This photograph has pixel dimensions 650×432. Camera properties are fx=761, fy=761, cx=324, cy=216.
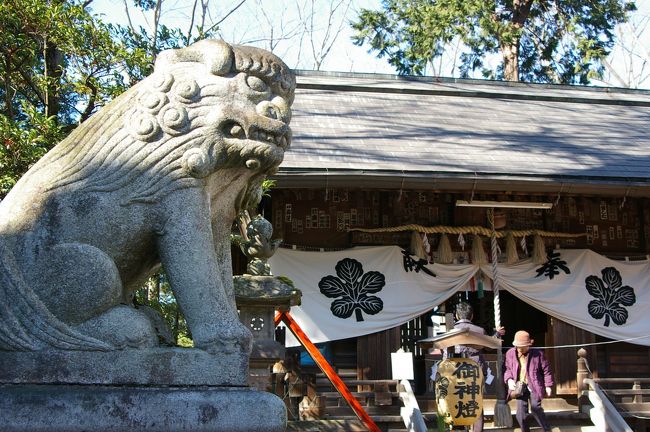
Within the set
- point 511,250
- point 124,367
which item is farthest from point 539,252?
point 124,367

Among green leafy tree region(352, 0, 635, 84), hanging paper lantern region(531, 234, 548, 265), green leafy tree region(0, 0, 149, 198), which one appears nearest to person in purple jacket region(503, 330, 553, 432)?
hanging paper lantern region(531, 234, 548, 265)

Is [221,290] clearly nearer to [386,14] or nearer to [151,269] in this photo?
[151,269]

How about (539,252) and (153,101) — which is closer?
(153,101)

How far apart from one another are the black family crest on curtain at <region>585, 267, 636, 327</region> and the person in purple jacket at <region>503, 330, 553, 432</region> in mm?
3686

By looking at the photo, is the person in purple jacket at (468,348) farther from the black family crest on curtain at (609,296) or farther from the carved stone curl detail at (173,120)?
the carved stone curl detail at (173,120)

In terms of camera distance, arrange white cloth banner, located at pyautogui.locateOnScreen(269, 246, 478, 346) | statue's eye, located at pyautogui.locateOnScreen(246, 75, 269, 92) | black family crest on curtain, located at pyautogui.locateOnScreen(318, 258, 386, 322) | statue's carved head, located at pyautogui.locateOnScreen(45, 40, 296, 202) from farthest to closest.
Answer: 1. black family crest on curtain, located at pyautogui.locateOnScreen(318, 258, 386, 322)
2. white cloth banner, located at pyautogui.locateOnScreen(269, 246, 478, 346)
3. statue's eye, located at pyautogui.locateOnScreen(246, 75, 269, 92)
4. statue's carved head, located at pyautogui.locateOnScreen(45, 40, 296, 202)

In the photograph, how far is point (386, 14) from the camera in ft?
70.8

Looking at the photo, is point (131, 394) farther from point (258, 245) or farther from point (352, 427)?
point (352, 427)

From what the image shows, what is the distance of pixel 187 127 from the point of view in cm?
279

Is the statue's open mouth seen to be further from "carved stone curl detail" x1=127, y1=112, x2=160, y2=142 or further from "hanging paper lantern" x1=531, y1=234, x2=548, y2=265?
"hanging paper lantern" x1=531, y1=234, x2=548, y2=265

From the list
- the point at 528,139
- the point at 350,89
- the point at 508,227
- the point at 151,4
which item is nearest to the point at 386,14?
the point at 350,89

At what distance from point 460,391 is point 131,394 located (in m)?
5.59

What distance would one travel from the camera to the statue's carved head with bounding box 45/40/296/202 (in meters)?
2.74

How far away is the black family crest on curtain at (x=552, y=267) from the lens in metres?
11.8
